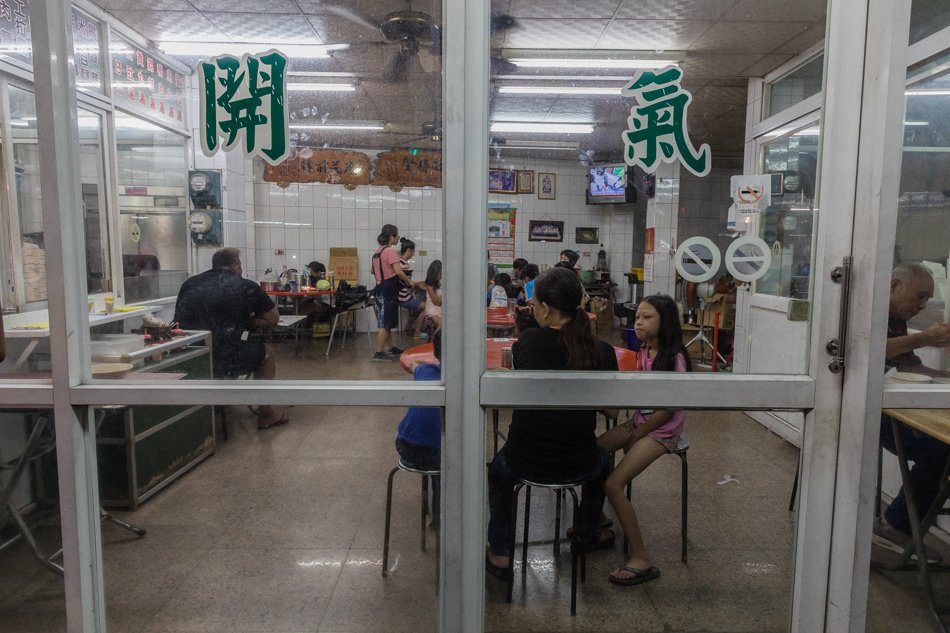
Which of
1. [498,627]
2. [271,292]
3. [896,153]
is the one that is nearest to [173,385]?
[271,292]

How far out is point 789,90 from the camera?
1.66 metres

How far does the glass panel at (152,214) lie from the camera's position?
1761 mm

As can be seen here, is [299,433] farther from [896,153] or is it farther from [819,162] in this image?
[896,153]

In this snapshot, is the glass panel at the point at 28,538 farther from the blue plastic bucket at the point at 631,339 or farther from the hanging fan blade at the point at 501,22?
the blue plastic bucket at the point at 631,339

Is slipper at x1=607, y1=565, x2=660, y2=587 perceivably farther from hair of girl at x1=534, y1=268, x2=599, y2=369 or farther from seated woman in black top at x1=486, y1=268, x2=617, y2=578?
hair of girl at x1=534, y1=268, x2=599, y2=369

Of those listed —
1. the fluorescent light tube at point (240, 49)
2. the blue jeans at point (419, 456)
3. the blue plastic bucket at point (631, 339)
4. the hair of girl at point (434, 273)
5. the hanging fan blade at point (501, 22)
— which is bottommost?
the blue jeans at point (419, 456)

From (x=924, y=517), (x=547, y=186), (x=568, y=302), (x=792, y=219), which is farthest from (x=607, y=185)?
(x=924, y=517)

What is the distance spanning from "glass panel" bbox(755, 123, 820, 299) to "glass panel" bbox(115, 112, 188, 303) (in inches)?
69.1

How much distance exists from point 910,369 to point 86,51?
2604 millimetres

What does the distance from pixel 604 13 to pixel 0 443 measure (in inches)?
96.5

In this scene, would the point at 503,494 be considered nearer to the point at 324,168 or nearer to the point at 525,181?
the point at 525,181

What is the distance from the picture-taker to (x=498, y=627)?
187 centimetres

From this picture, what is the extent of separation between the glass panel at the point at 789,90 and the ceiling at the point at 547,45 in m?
0.06

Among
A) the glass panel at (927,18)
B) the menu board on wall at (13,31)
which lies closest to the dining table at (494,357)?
the glass panel at (927,18)
